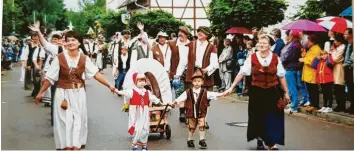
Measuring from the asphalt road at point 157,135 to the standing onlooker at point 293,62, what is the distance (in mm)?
547

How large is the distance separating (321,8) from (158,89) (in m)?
6.42

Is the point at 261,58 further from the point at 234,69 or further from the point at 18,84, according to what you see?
the point at 18,84

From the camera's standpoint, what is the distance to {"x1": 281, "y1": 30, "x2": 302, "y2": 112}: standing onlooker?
42.6 ft

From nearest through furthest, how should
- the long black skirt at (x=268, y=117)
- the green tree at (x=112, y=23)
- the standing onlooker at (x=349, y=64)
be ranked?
the long black skirt at (x=268, y=117) → the standing onlooker at (x=349, y=64) → the green tree at (x=112, y=23)

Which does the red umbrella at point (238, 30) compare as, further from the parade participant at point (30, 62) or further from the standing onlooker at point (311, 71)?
the standing onlooker at point (311, 71)

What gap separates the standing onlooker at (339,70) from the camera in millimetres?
11945

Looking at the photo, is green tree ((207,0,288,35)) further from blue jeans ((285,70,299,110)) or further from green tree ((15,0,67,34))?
green tree ((15,0,67,34))

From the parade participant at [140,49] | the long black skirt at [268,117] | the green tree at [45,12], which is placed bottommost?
the long black skirt at [268,117]

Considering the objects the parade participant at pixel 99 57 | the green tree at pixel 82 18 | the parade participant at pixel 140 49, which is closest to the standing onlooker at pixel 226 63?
the green tree at pixel 82 18

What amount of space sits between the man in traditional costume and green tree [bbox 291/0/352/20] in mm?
4495

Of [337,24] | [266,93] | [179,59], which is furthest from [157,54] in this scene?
[266,93]

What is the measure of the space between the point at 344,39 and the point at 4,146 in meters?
5.86

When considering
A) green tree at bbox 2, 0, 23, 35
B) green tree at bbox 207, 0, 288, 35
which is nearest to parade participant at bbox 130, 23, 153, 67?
green tree at bbox 2, 0, 23, 35

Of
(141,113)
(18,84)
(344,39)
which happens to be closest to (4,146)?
(141,113)
